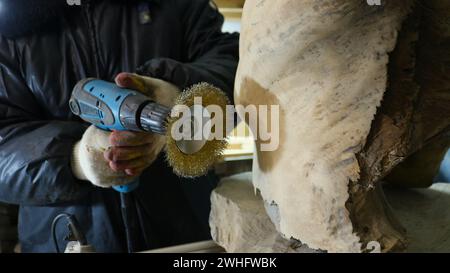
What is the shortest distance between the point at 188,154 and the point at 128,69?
15.2 inches

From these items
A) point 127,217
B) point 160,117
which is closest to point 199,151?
point 160,117

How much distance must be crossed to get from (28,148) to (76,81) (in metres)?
0.19

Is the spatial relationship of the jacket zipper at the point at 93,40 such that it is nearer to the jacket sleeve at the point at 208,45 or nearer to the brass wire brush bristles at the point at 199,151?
the jacket sleeve at the point at 208,45

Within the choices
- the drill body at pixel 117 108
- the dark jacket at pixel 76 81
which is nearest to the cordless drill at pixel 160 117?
the drill body at pixel 117 108

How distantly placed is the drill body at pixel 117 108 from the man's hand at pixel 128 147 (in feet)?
0.07

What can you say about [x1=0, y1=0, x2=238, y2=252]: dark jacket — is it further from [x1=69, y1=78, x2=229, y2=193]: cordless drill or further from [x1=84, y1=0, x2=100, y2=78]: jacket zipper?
[x1=69, y1=78, x2=229, y2=193]: cordless drill

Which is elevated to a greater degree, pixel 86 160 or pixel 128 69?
pixel 128 69

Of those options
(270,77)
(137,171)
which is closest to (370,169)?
(270,77)

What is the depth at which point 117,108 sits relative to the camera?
65 cm

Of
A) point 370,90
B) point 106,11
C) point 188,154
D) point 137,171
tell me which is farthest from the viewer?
point 106,11

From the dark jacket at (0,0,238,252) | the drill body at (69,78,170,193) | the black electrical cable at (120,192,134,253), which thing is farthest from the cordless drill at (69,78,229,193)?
the black electrical cable at (120,192,134,253)

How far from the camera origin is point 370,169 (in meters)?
0.53
